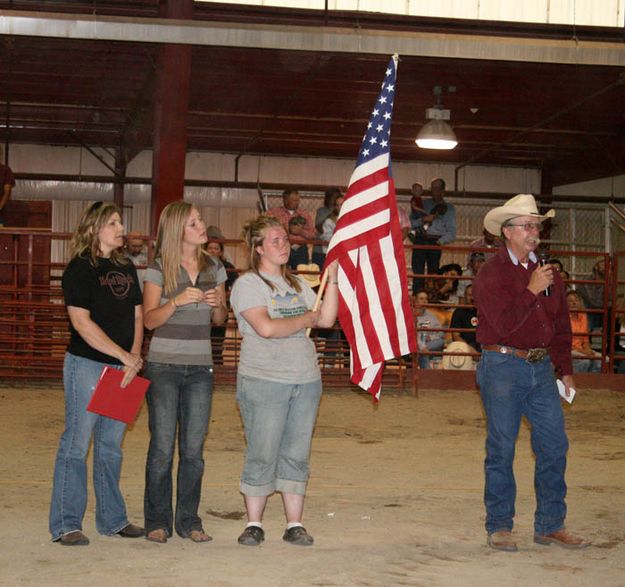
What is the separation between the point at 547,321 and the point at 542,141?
57.9 ft

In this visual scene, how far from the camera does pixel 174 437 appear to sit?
5.25 m

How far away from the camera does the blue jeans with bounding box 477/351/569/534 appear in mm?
5270

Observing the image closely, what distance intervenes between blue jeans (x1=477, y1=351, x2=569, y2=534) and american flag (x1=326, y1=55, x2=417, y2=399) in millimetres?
491

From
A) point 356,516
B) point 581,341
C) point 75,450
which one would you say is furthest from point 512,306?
point 581,341

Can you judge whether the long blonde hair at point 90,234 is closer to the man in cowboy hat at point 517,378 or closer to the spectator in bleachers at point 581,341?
the man in cowboy hat at point 517,378

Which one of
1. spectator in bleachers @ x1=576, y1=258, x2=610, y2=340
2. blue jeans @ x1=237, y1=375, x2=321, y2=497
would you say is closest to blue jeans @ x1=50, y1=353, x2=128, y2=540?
blue jeans @ x1=237, y1=375, x2=321, y2=497

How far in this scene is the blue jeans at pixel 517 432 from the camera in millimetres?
5270

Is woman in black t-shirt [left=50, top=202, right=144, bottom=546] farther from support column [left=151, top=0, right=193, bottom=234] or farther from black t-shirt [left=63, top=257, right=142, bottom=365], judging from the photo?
support column [left=151, top=0, right=193, bottom=234]

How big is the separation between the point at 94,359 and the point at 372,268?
145cm

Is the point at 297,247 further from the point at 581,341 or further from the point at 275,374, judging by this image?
the point at 275,374

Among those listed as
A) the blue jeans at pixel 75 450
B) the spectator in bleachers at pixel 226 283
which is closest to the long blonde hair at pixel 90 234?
the blue jeans at pixel 75 450

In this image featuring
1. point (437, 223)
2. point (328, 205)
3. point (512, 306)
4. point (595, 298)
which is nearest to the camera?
point (512, 306)

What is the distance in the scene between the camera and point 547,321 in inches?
210

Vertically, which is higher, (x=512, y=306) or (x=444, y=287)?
(x=444, y=287)
